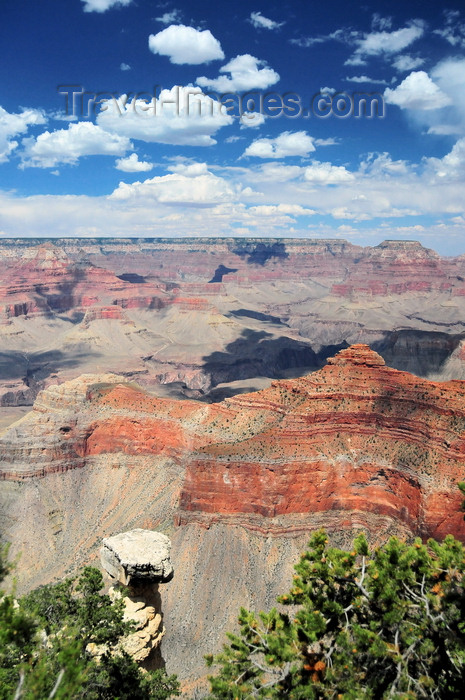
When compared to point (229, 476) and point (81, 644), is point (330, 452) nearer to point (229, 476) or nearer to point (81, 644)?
point (229, 476)

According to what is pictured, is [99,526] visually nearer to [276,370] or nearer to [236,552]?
[236,552]

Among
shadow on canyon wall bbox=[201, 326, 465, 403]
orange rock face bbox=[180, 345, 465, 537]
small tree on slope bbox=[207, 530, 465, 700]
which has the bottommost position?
shadow on canyon wall bbox=[201, 326, 465, 403]

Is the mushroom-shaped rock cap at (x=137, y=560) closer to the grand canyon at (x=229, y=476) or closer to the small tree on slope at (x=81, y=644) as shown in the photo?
the small tree on slope at (x=81, y=644)

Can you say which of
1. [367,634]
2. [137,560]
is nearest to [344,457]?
[137,560]

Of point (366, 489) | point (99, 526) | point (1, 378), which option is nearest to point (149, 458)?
point (99, 526)

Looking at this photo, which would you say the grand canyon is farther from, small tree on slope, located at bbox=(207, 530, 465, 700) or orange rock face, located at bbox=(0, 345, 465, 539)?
small tree on slope, located at bbox=(207, 530, 465, 700)

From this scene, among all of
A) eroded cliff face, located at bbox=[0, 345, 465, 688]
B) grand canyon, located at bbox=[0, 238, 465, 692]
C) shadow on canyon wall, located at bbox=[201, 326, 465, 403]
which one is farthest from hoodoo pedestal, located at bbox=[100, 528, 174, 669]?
shadow on canyon wall, located at bbox=[201, 326, 465, 403]
